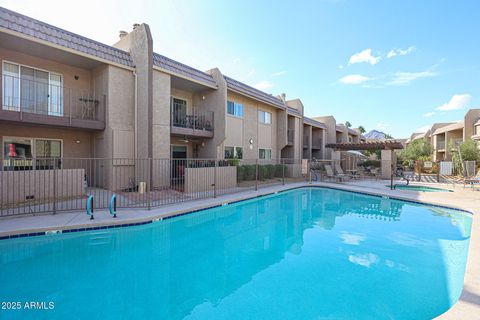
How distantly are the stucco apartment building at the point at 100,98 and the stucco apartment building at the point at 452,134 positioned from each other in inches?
1073

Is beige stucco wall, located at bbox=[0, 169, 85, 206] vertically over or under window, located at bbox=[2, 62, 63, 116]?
under

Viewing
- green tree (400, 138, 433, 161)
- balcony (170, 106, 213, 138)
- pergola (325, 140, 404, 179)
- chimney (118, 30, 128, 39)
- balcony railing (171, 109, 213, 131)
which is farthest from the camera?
green tree (400, 138, 433, 161)

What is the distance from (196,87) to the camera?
47.1 feet

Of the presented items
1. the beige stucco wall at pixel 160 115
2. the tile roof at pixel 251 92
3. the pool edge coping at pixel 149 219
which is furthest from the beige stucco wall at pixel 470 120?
the beige stucco wall at pixel 160 115

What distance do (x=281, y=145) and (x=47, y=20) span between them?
16.3 m

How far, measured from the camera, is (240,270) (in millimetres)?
5020

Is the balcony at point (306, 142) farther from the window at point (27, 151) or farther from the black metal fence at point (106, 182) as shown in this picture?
the window at point (27, 151)

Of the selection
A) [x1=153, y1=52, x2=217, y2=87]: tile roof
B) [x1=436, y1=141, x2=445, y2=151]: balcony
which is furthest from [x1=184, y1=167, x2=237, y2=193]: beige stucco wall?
[x1=436, y1=141, x2=445, y2=151]: balcony

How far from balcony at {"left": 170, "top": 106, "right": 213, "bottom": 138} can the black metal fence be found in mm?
1794

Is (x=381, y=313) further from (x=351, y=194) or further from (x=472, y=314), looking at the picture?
(x=351, y=194)

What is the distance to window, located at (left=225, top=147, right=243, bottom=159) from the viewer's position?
1609 cm

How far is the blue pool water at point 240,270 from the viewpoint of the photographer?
145 inches

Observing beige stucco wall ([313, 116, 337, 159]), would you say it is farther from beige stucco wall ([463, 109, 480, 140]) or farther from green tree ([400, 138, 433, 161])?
beige stucco wall ([463, 109, 480, 140])

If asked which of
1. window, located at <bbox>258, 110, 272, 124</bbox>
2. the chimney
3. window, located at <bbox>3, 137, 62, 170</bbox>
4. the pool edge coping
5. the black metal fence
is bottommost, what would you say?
the pool edge coping
